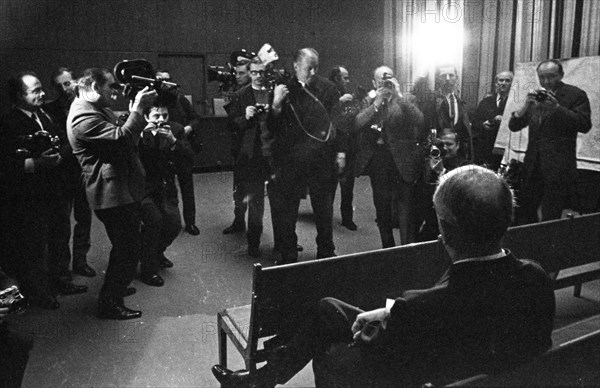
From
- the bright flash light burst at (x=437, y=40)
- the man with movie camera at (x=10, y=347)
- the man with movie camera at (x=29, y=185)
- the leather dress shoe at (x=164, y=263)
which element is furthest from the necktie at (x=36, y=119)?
the bright flash light burst at (x=437, y=40)

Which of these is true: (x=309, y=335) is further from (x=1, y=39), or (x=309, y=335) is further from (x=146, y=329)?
(x=1, y=39)

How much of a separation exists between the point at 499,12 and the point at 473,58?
0.82 m

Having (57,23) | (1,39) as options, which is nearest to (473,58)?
→ (57,23)

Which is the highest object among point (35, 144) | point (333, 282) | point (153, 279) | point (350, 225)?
point (35, 144)

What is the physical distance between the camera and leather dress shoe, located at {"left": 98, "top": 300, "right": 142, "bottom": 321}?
11.2 ft

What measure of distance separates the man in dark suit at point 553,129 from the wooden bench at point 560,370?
11.5 feet

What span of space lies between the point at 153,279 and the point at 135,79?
1.44 m

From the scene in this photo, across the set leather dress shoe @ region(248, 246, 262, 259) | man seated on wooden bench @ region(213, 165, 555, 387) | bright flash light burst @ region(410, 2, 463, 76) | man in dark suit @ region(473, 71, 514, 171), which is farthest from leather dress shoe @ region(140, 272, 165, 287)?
bright flash light burst @ region(410, 2, 463, 76)

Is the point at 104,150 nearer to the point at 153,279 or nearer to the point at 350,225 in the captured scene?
the point at 153,279

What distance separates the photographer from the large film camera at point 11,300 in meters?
1.95

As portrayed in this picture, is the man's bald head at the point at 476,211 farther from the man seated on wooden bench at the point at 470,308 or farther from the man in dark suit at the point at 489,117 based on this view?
the man in dark suit at the point at 489,117

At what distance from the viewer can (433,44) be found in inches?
363

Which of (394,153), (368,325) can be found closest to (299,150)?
(394,153)

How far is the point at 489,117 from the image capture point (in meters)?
6.67
